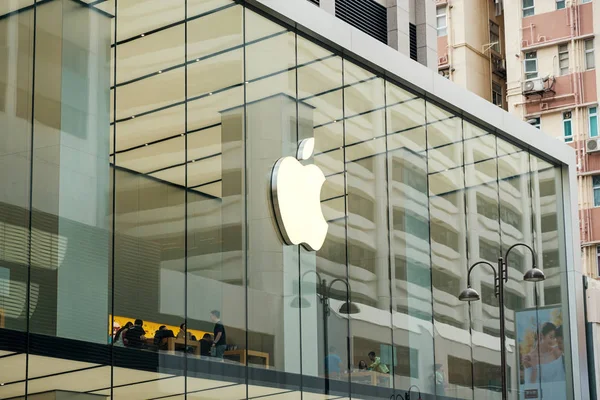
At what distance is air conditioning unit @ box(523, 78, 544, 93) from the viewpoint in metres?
63.1

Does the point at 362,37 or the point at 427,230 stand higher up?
the point at 362,37

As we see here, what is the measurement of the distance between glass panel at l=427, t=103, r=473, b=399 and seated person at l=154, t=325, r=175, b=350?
41.8 feet

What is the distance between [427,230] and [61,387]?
16245mm

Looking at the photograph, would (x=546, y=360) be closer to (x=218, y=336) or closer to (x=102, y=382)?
(x=218, y=336)

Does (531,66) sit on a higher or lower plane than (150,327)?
higher

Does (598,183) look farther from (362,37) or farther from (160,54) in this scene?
(160,54)

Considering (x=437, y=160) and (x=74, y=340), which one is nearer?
(x=74, y=340)

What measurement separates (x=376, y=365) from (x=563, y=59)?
36.8 metres

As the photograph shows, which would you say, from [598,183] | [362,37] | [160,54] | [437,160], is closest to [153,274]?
[160,54]

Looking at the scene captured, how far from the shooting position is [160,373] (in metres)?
23.8

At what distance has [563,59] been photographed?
63.8 m

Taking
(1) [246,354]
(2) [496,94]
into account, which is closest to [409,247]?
(1) [246,354]

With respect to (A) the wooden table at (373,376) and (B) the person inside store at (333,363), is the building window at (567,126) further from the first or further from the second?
(B) the person inside store at (333,363)

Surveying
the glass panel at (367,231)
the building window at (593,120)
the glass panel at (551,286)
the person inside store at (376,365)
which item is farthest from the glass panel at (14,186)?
the building window at (593,120)
